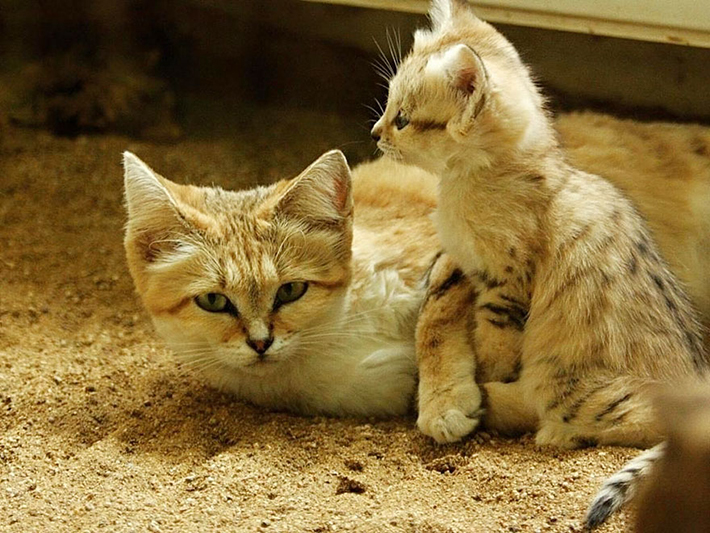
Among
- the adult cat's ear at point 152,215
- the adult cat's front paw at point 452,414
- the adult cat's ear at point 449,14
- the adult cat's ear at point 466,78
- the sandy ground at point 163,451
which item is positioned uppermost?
the adult cat's ear at point 449,14

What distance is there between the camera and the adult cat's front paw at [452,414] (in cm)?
249

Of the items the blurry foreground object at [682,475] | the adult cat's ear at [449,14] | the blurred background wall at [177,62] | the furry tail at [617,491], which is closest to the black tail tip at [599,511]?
the furry tail at [617,491]

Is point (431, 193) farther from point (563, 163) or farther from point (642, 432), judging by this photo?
point (642, 432)

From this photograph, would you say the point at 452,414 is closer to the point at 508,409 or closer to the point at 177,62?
the point at 508,409

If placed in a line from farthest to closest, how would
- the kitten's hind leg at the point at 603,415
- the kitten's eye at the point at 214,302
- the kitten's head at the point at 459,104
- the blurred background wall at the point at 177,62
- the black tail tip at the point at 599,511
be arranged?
the blurred background wall at the point at 177,62, the kitten's eye at the point at 214,302, the kitten's head at the point at 459,104, the kitten's hind leg at the point at 603,415, the black tail tip at the point at 599,511

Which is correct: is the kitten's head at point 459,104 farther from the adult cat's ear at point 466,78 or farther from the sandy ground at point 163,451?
the sandy ground at point 163,451

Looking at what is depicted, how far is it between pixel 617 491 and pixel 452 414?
646 mm

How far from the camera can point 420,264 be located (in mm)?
2928

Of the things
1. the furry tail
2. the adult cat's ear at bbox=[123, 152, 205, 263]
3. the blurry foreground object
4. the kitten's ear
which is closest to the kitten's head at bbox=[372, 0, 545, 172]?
the kitten's ear

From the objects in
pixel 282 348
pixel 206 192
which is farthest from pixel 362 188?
pixel 282 348

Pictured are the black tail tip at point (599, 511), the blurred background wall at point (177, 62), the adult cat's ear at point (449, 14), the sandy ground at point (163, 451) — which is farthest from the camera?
the blurred background wall at point (177, 62)

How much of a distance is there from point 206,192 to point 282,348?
23.8 inches

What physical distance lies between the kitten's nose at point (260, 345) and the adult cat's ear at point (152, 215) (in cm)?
36

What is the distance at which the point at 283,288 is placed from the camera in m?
2.58
